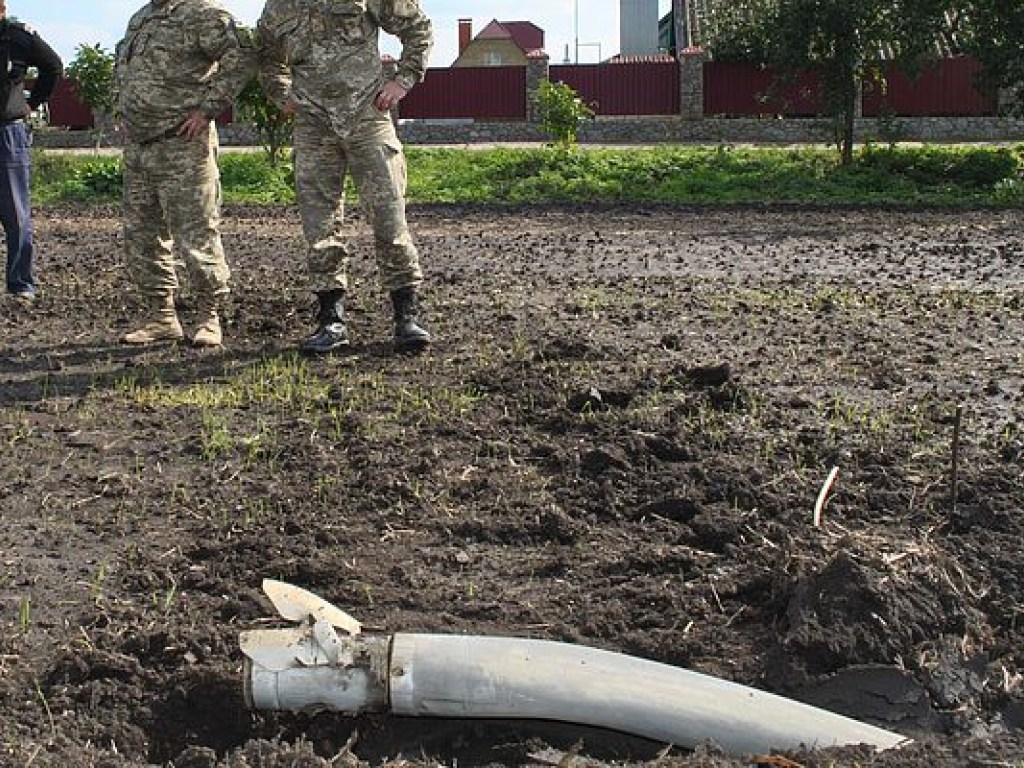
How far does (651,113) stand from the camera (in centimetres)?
3153

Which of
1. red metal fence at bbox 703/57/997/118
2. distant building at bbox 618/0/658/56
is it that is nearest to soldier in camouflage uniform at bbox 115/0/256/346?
red metal fence at bbox 703/57/997/118

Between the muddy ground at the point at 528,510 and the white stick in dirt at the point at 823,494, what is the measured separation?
3 centimetres

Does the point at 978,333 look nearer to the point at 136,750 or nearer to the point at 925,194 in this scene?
the point at 136,750

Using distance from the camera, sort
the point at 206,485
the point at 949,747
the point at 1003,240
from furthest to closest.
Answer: the point at 1003,240
the point at 206,485
the point at 949,747

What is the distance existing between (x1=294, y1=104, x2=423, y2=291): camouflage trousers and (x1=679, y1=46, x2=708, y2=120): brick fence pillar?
2464cm

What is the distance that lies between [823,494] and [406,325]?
9.72 feet

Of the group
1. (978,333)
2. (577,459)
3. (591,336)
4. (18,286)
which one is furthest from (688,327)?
(18,286)

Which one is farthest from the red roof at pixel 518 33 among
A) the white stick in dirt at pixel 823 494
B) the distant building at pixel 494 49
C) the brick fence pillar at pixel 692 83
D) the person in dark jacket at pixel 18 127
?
the white stick in dirt at pixel 823 494

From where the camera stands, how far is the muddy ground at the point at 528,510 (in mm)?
3127

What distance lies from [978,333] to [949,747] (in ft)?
14.9

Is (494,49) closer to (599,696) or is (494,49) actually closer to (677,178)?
(677,178)

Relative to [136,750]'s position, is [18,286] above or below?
above

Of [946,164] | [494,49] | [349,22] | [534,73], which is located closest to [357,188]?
[349,22]

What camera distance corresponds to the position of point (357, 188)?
6664 millimetres
